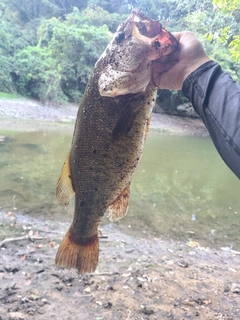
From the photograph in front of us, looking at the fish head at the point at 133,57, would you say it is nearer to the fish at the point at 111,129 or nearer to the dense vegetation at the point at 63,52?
the fish at the point at 111,129

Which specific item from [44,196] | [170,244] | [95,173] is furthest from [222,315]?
[44,196]

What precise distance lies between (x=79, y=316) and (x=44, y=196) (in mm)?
3751

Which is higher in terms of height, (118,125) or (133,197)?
(118,125)

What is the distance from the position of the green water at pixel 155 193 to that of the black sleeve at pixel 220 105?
177 inches

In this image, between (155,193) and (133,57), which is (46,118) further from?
(133,57)

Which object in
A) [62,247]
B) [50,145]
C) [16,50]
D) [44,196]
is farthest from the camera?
[16,50]

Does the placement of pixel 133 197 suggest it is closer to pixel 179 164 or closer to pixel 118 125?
pixel 179 164

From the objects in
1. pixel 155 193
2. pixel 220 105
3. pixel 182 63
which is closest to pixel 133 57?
pixel 182 63

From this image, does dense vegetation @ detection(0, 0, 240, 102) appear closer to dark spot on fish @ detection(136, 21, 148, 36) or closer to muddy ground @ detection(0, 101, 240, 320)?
muddy ground @ detection(0, 101, 240, 320)

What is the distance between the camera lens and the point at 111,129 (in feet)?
5.56

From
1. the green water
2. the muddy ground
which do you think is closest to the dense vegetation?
the green water

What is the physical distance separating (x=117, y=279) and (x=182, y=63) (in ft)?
9.73

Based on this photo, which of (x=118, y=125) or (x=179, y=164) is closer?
(x=118, y=125)

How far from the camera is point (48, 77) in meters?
23.5
